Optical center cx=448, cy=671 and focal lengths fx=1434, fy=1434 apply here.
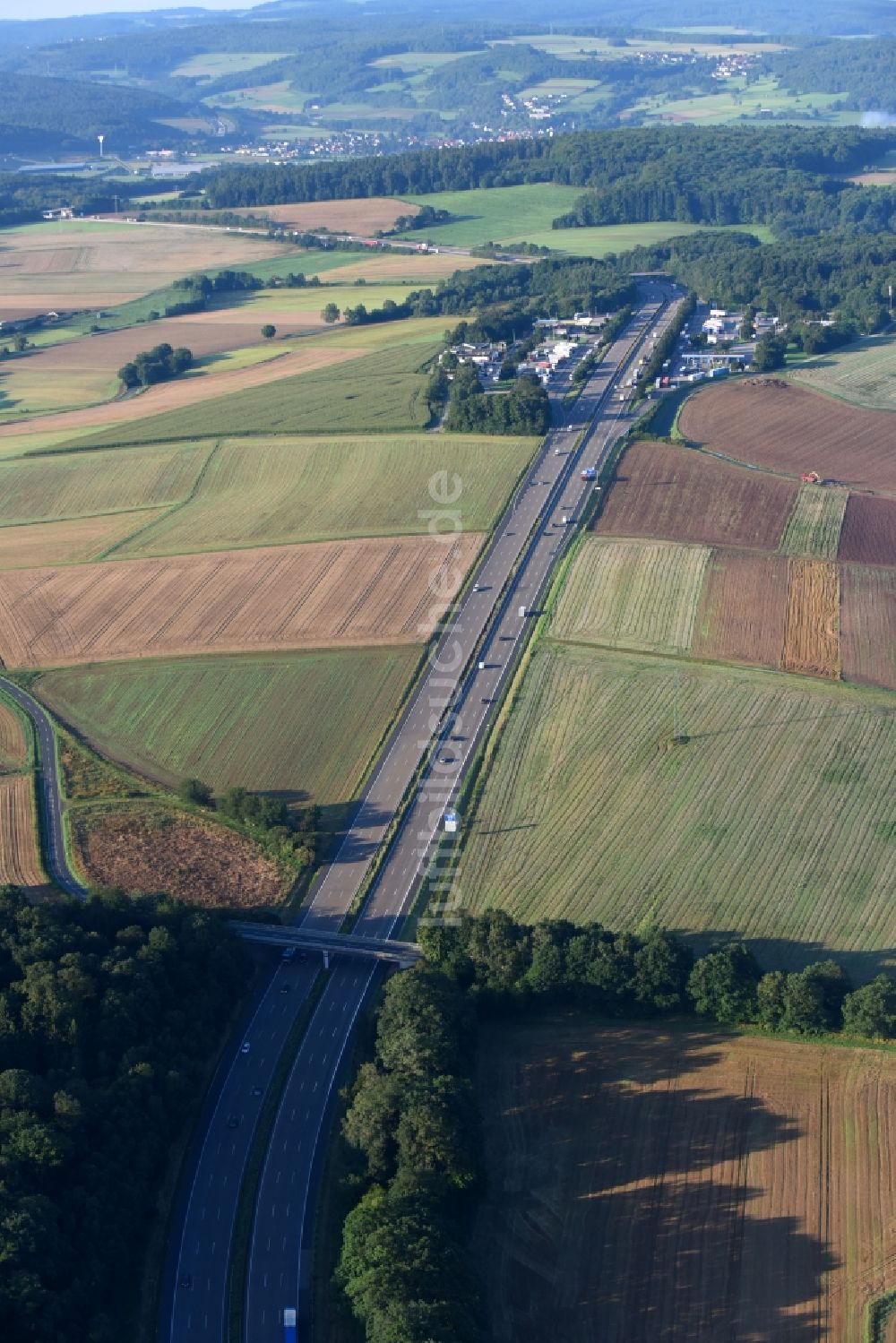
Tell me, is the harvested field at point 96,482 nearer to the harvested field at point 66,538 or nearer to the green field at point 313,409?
the harvested field at point 66,538

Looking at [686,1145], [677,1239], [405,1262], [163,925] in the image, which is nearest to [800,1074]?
[686,1145]

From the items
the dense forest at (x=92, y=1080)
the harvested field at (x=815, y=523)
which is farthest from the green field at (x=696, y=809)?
the harvested field at (x=815, y=523)

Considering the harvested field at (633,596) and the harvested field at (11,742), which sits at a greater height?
the harvested field at (633,596)

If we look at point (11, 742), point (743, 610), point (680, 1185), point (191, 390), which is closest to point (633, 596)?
point (743, 610)

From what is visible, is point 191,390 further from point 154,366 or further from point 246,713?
point 246,713

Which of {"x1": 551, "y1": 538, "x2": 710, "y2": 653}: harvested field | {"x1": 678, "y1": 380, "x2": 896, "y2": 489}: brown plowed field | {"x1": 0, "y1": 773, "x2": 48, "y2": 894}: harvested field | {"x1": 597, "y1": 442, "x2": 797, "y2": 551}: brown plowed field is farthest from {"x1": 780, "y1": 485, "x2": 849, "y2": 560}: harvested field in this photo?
A: {"x1": 0, "y1": 773, "x2": 48, "y2": 894}: harvested field

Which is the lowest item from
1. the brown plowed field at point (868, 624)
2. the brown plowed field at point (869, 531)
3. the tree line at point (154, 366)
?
the brown plowed field at point (868, 624)
